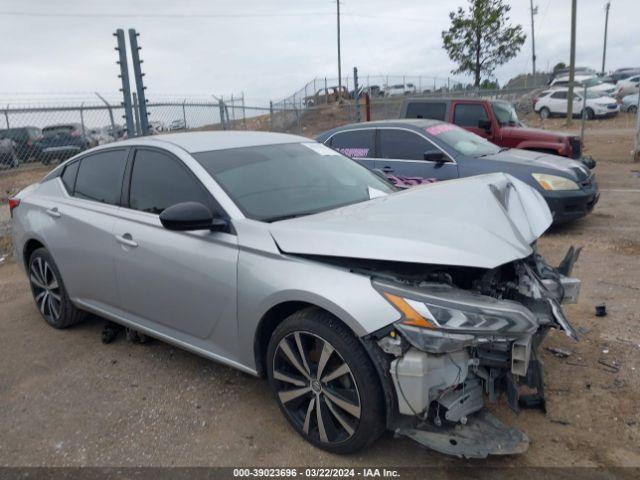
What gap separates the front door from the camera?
315 cm

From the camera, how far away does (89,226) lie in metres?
4.04

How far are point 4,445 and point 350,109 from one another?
66.6 ft

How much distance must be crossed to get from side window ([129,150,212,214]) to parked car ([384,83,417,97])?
26519 millimetres

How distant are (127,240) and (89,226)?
21.6 inches

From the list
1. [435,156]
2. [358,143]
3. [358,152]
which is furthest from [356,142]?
[435,156]

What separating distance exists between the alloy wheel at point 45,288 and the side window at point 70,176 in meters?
0.66

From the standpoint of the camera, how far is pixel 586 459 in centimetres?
271

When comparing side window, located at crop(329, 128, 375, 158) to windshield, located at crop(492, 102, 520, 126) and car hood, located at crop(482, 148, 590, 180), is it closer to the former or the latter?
car hood, located at crop(482, 148, 590, 180)

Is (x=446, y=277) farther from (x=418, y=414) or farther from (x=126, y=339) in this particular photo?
(x=126, y=339)

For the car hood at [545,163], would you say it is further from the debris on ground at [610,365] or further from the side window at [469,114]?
the debris on ground at [610,365]

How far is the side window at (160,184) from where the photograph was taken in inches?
135

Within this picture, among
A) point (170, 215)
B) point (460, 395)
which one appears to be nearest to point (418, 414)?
point (460, 395)

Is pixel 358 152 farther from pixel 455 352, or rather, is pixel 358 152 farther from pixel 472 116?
pixel 455 352

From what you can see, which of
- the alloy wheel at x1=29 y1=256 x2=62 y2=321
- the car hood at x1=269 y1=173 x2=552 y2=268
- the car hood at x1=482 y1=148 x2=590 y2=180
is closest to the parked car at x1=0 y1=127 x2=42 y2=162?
the alloy wheel at x1=29 y1=256 x2=62 y2=321
